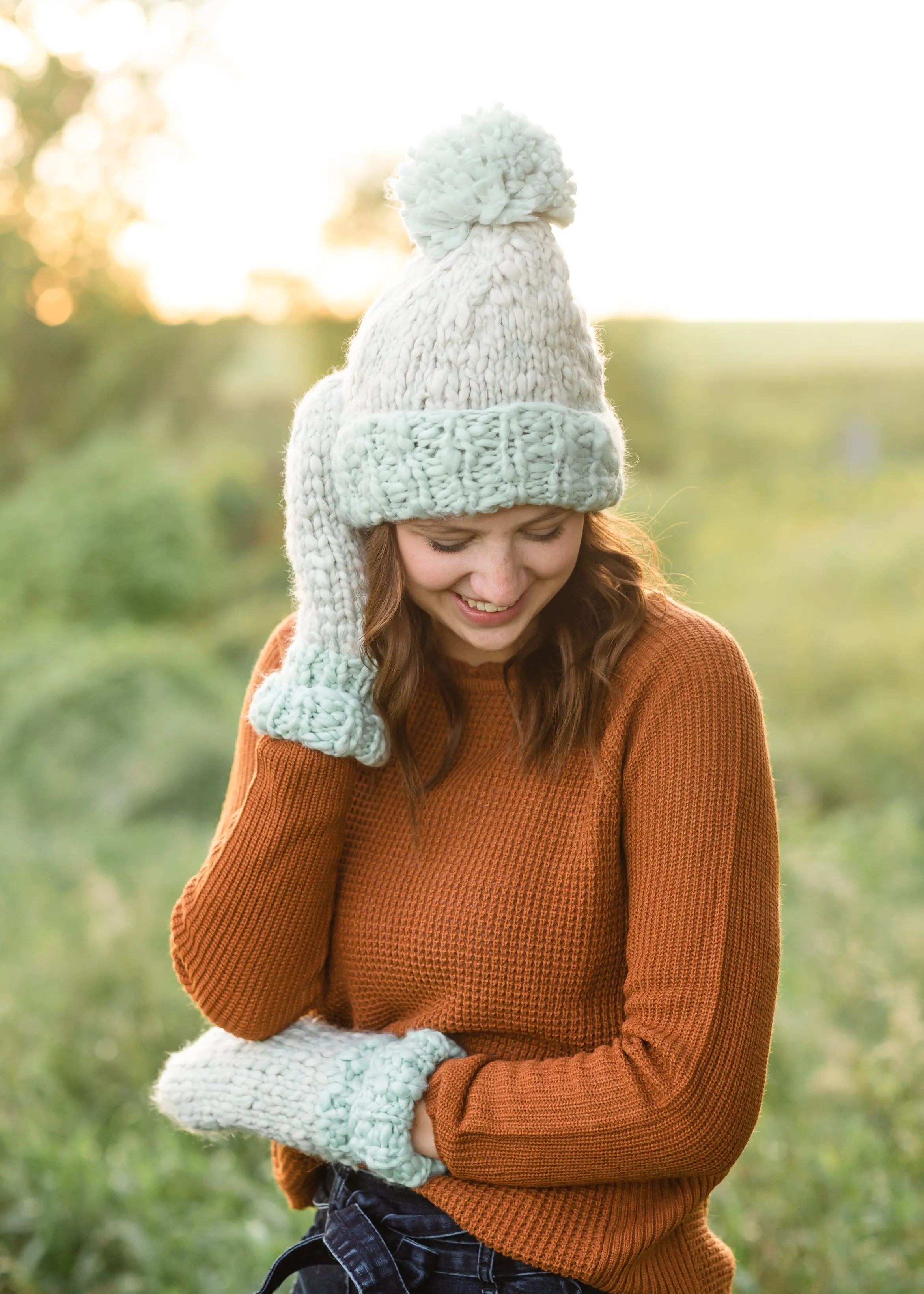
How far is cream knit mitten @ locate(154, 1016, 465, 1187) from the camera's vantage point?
138 cm

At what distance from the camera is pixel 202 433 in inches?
265

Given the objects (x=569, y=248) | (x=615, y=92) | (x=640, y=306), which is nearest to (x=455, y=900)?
(x=569, y=248)

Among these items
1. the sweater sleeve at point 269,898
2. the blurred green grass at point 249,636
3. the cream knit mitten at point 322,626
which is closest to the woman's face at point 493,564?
the cream knit mitten at point 322,626

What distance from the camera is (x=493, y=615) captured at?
1.42 m

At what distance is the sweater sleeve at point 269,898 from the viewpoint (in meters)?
1.50

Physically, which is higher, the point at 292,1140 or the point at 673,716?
the point at 673,716

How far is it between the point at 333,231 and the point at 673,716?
5123 mm

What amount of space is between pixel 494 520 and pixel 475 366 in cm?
17

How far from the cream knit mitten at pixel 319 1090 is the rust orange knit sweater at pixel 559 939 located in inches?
1.3

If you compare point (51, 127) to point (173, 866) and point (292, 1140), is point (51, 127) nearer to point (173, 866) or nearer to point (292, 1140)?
point (173, 866)

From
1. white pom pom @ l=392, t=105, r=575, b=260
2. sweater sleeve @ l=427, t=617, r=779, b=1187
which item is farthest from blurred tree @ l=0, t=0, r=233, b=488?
sweater sleeve @ l=427, t=617, r=779, b=1187

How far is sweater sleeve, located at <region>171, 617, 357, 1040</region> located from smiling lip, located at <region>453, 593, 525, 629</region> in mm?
249

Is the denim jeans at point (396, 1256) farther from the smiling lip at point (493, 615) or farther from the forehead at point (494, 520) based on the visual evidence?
the forehead at point (494, 520)

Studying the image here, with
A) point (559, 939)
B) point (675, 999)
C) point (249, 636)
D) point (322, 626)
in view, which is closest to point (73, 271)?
point (249, 636)
